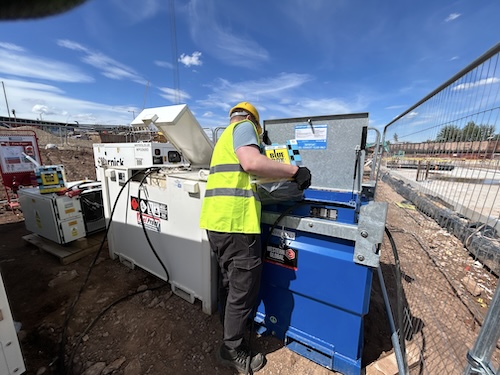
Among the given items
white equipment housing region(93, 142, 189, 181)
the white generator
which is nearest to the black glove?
the white generator

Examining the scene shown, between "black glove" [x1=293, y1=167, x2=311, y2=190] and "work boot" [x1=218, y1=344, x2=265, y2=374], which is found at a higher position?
"black glove" [x1=293, y1=167, x2=311, y2=190]

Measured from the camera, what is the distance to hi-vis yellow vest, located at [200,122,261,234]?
1528mm

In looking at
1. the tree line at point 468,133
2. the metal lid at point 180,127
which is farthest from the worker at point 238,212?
the tree line at point 468,133

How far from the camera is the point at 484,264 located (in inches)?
115

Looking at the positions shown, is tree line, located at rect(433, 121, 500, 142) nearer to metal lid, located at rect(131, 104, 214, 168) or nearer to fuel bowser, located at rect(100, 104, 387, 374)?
fuel bowser, located at rect(100, 104, 387, 374)

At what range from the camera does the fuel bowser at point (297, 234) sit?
4.92 feet

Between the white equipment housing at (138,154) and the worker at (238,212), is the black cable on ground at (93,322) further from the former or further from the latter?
the white equipment housing at (138,154)

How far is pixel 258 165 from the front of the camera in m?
1.41

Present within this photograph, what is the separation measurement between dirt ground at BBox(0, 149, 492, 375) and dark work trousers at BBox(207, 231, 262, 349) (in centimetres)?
40

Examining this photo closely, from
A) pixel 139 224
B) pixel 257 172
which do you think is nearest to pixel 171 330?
pixel 139 224

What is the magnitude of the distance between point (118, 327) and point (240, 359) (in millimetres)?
1192

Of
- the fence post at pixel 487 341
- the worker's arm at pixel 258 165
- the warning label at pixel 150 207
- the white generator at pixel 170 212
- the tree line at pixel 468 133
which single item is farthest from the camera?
the warning label at pixel 150 207

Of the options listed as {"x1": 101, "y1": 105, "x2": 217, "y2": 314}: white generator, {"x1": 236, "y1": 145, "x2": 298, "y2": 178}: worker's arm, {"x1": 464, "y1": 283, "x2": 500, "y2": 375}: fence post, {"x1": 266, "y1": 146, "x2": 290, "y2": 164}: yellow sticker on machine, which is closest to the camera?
{"x1": 464, "y1": 283, "x2": 500, "y2": 375}: fence post

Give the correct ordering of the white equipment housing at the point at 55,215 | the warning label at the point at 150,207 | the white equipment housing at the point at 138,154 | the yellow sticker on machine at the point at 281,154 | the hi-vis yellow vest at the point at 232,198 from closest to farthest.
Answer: the hi-vis yellow vest at the point at 232,198 < the yellow sticker on machine at the point at 281,154 < the warning label at the point at 150,207 < the white equipment housing at the point at 55,215 < the white equipment housing at the point at 138,154
